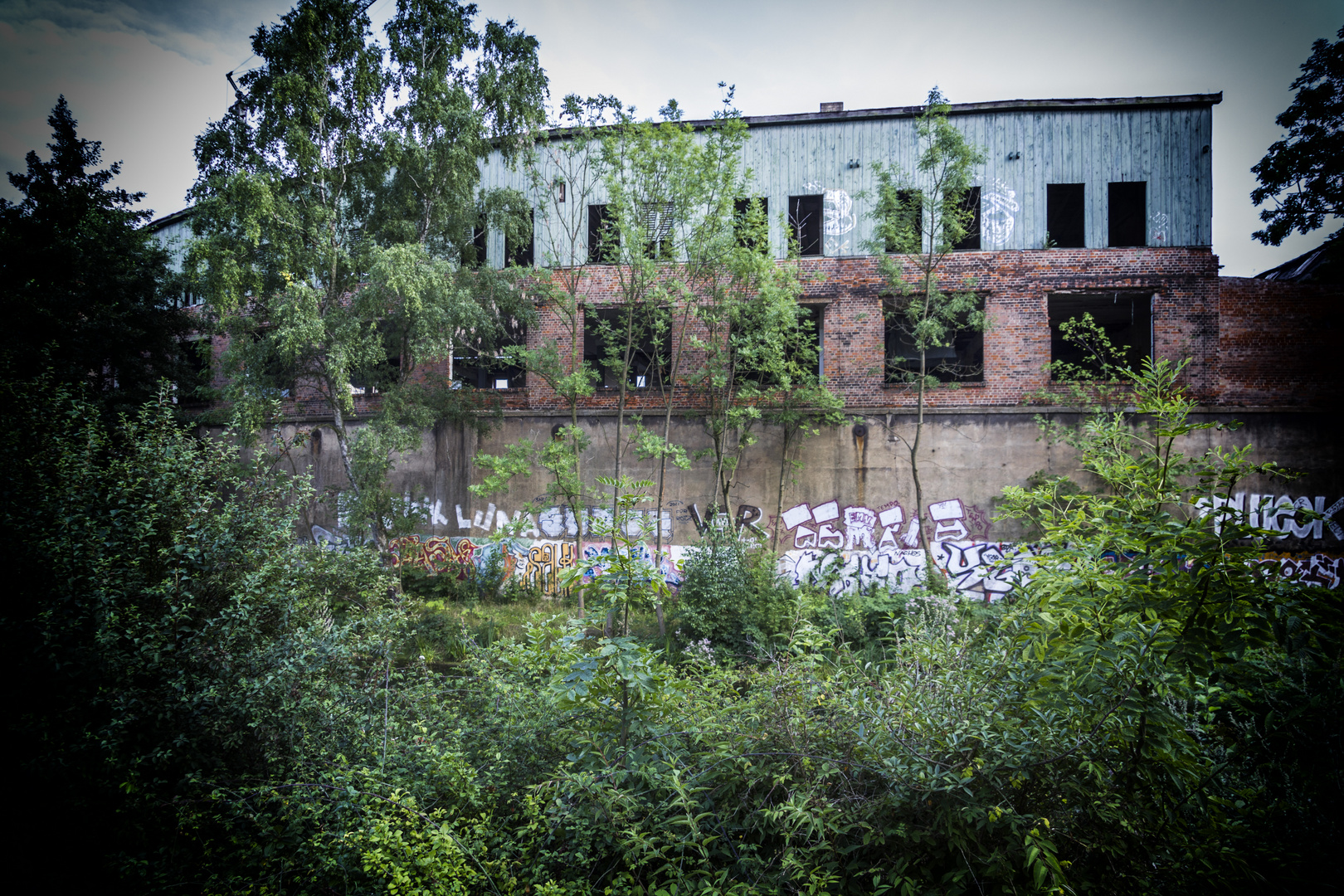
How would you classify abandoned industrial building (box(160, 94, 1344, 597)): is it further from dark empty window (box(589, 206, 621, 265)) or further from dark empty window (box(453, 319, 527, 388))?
dark empty window (box(453, 319, 527, 388))

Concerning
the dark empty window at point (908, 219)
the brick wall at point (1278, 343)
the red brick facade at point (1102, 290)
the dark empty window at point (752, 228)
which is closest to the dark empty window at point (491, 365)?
the red brick facade at point (1102, 290)

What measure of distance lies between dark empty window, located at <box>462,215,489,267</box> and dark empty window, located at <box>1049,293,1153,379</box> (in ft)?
42.9

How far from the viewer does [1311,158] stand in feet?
42.8

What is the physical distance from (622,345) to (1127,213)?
1225 cm

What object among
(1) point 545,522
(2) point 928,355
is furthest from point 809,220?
(1) point 545,522

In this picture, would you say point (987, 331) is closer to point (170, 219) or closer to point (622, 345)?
point (622, 345)

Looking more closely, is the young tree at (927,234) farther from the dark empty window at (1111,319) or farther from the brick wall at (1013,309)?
the dark empty window at (1111,319)

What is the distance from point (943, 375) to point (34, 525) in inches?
591

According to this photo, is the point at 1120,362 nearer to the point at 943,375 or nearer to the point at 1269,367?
the point at 1269,367

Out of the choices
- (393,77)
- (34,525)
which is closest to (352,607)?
(34,525)

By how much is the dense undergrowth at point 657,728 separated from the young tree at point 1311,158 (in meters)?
16.6

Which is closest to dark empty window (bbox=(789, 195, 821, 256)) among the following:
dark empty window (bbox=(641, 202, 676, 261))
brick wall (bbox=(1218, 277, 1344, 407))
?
dark empty window (bbox=(641, 202, 676, 261))

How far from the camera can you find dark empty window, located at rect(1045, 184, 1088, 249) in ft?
42.9

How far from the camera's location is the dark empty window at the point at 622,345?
1196 centimetres
